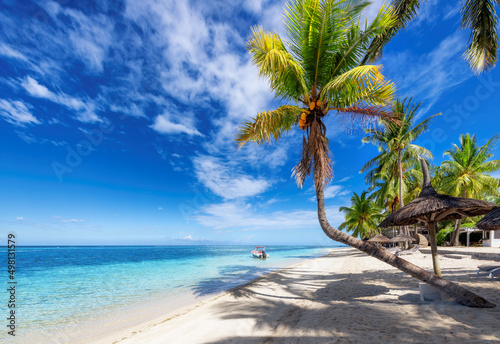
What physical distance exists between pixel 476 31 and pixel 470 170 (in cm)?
1860

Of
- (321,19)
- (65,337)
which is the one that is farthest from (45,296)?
(321,19)

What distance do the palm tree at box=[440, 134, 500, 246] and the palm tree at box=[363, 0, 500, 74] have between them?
1675 cm

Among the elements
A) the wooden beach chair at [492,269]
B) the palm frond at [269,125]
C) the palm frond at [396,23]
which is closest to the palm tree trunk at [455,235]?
the wooden beach chair at [492,269]

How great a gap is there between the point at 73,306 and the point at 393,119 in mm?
12692

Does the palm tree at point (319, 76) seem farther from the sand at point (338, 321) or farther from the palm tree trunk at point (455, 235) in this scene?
the palm tree trunk at point (455, 235)

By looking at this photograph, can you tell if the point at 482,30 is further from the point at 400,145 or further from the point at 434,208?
the point at 400,145

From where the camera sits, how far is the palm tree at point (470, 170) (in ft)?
61.8

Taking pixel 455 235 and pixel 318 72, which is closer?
pixel 318 72

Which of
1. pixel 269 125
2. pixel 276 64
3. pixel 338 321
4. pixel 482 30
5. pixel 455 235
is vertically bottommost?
pixel 455 235

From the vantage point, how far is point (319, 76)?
6.30 meters

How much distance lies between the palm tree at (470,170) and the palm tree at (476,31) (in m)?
16.8

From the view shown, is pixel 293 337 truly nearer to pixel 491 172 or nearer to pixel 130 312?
pixel 130 312

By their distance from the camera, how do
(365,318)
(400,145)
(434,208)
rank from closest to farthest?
(365,318)
(434,208)
(400,145)

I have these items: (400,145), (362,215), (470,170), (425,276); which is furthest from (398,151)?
(425,276)
